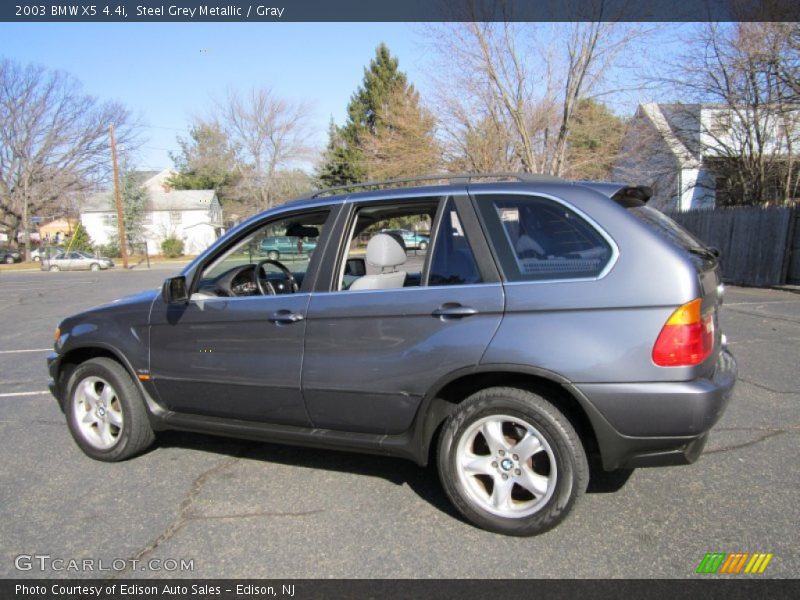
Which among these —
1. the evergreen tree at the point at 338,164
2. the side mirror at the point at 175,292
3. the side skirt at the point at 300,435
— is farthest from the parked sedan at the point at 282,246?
the evergreen tree at the point at 338,164

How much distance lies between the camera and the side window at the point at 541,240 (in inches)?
107

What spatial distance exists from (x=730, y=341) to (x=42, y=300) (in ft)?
54.4

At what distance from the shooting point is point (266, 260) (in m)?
4.03

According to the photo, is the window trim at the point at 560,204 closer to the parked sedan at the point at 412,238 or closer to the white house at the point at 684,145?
the parked sedan at the point at 412,238

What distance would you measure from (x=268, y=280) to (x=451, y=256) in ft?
5.05

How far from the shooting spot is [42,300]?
51.0 feet

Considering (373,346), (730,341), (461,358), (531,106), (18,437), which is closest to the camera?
(461,358)

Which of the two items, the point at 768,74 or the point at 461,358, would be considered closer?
the point at 461,358

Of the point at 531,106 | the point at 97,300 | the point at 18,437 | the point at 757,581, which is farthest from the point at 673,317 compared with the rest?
the point at 531,106

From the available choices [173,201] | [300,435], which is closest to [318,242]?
[300,435]

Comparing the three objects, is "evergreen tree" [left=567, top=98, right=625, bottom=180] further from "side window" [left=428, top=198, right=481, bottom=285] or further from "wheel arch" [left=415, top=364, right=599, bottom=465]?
"wheel arch" [left=415, top=364, right=599, bottom=465]

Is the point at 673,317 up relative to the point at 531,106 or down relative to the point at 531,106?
down

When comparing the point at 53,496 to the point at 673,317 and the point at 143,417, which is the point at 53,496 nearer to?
the point at 143,417

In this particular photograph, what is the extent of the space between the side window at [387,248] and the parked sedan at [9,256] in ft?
176
